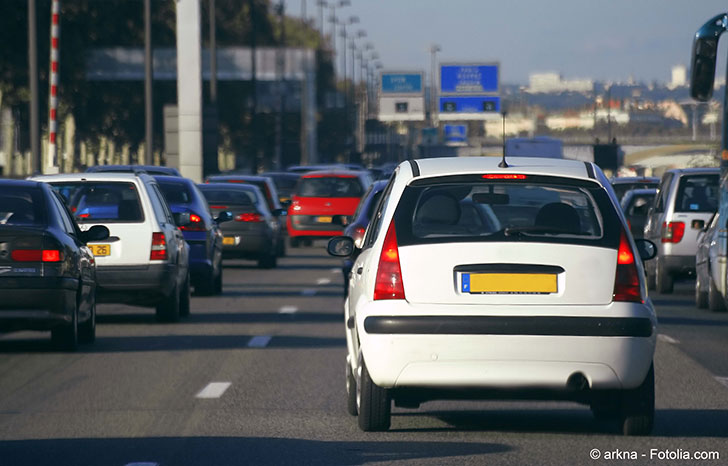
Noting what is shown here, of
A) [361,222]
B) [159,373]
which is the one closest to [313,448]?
[159,373]

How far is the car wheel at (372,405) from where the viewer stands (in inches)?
360

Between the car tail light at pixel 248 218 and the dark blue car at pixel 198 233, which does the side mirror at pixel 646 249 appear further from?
the car tail light at pixel 248 218

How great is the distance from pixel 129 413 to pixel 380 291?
2.26 meters

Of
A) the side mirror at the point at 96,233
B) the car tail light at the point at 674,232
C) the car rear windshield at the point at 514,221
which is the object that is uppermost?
the car rear windshield at the point at 514,221

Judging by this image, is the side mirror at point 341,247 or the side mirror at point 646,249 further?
the side mirror at point 341,247

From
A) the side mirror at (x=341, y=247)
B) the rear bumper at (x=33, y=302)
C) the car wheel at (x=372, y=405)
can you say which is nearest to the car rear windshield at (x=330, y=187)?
the rear bumper at (x=33, y=302)

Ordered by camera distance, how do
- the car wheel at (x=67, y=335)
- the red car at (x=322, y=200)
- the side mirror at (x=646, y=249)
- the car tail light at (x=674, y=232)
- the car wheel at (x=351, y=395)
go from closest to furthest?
the car wheel at (x=351, y=395), the side mirror at (x=646, y=249), the car wheel at (x=67, y=335), the car tail light at (x=674, y=232), the red car at (x=322, y=200)

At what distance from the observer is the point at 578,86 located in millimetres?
28344

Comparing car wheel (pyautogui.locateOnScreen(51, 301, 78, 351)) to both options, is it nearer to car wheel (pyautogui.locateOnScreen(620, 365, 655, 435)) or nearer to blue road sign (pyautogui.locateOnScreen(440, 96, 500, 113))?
car wheel (pyautogui.locateOnScreen(620, 365, 655, 435))

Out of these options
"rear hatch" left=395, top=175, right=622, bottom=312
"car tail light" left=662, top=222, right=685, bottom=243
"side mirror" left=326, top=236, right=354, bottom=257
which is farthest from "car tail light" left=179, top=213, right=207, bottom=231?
"rear hatch" left=395, top=175, right=622, bottom=312

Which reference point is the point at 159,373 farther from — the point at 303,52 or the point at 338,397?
the point at 303,52

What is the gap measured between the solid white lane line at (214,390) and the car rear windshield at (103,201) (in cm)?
548

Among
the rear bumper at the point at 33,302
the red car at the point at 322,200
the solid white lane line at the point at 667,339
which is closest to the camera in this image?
the rear bumper at the point at 33,302

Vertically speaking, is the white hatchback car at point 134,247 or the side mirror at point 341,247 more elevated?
the side mirror at point 341,247
